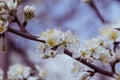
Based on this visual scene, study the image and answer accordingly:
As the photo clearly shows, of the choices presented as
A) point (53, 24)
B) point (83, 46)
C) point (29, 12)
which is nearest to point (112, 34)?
point (83, 46)

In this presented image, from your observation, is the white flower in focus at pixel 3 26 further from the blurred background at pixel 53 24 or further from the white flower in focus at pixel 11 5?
the blurred background at pixel 53 24

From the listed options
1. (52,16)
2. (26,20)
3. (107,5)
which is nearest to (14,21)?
(26,20)

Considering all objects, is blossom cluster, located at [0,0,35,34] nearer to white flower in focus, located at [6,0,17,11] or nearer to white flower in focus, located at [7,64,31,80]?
white flower in focus, located at [6,0,17,11]

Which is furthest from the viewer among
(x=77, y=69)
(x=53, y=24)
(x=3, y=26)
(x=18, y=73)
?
(x=53, y=24)

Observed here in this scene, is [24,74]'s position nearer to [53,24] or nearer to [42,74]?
[42,74]

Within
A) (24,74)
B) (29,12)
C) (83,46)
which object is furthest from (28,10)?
(24,74)

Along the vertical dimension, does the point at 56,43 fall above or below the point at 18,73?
above

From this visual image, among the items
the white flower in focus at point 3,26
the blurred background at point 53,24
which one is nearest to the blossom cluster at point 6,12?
the white flower in focus at point 3,26

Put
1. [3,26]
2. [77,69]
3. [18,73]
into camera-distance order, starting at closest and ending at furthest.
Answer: [3,26]
[77,69]
[18,73]


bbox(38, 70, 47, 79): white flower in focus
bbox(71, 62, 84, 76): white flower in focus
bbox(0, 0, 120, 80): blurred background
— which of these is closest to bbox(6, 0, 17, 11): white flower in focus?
bbox(71, 62, 84, 76): white flower in focus

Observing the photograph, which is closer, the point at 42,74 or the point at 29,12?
the point at 29,12

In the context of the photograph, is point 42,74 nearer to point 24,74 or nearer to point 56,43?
point 24,74

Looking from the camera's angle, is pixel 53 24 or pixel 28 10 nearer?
pixel 28 10

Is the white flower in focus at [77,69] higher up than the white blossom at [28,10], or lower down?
lower down
